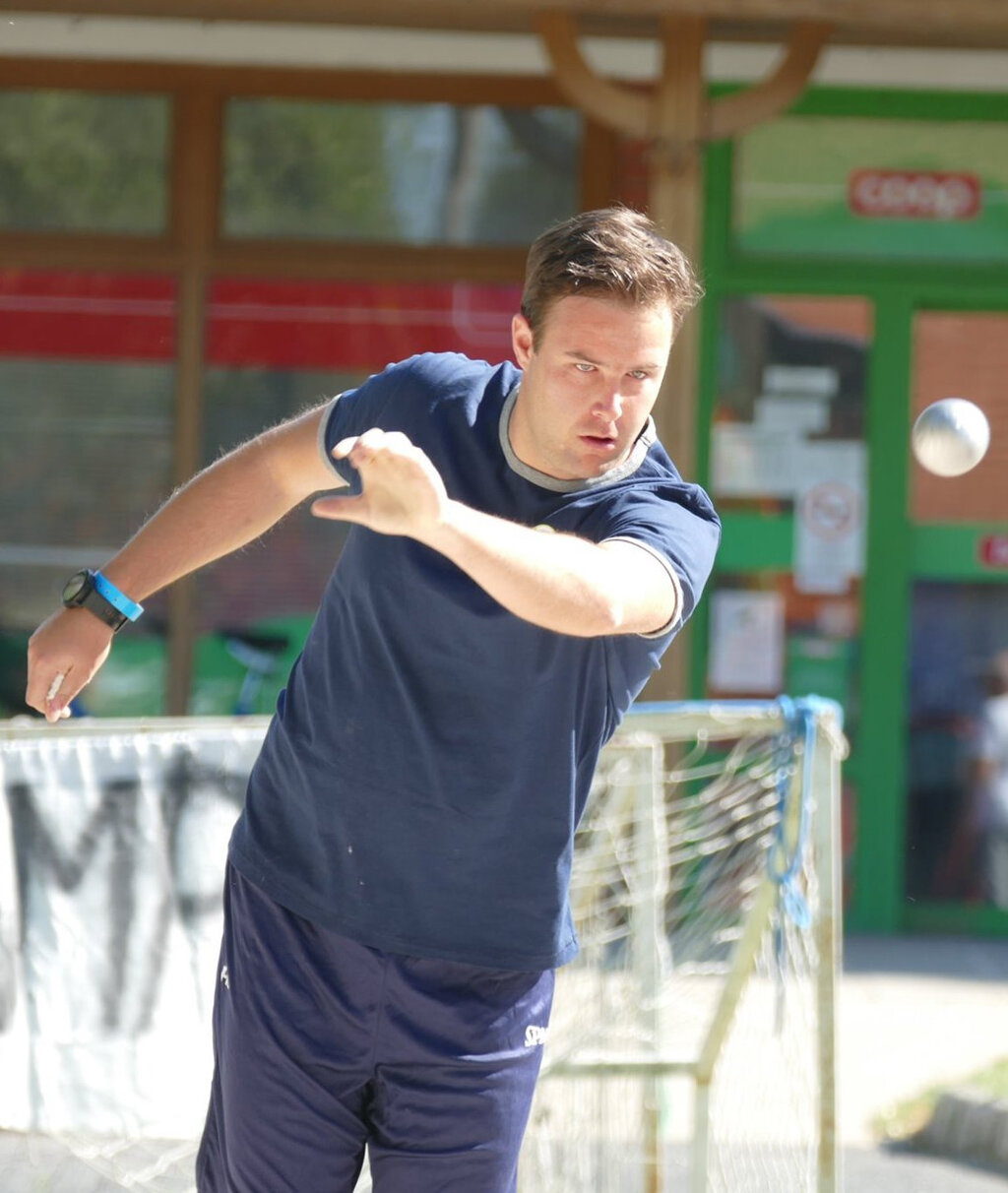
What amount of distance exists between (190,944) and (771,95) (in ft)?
14.2

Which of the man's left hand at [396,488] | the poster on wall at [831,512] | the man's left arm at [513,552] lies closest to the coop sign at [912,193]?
the poster on wall at [831,512]

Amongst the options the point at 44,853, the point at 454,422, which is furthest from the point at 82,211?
the point at 454,422

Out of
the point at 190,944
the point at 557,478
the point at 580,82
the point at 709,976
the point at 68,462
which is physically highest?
the point at 580,82

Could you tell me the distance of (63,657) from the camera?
8.68 feet

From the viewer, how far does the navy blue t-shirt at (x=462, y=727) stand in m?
2.47

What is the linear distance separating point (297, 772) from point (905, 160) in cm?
591

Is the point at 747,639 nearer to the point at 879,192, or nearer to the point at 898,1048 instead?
the point at 879,192

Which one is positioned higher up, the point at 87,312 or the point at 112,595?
the point at 87,312

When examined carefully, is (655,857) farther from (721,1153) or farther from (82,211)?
(82,211)

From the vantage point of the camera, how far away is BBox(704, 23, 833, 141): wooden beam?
22.7ft

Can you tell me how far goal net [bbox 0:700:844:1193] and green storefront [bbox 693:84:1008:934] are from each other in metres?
3.59

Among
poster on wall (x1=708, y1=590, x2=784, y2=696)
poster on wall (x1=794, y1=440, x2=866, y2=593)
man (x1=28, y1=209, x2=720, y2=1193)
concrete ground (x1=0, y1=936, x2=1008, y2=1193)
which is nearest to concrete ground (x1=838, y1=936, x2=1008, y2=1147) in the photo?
concrete ground (x1=0, y1=936, x2=1008, y2=1193)

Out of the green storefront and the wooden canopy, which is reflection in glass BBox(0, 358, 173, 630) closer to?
the wooden canopy

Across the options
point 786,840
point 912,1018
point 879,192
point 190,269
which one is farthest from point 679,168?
point 786,840
